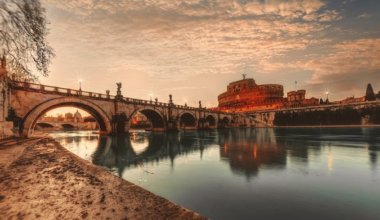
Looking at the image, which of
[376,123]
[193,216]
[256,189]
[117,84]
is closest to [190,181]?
[256,189]

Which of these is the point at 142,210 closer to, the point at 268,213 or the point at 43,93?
the point at 268,213

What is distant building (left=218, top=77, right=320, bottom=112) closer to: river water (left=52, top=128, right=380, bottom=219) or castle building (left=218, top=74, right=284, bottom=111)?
castle building (left=218, top=74, right=284, bottom=111)

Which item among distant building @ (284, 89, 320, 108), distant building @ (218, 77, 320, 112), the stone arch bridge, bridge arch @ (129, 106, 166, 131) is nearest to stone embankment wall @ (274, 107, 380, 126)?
distant building @ (218, 77, 320, 112)

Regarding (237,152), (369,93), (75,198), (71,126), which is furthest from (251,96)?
(75,198)

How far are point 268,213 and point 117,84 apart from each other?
34.9 m

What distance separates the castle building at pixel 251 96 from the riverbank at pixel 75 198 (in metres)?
104

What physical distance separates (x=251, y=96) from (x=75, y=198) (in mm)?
119689

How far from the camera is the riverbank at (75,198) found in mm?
4207

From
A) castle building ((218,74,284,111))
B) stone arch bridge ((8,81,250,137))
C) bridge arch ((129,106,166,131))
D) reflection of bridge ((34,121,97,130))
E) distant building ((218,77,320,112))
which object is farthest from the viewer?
castle building ((218,74,284,111))

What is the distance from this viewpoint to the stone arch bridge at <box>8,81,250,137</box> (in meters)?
23.2

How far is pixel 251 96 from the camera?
119m

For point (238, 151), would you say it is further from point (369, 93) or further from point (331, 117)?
point (369, 93)

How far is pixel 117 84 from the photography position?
121 feet

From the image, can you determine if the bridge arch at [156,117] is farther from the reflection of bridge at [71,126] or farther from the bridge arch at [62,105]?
the reflection of bridge at [71,126]
